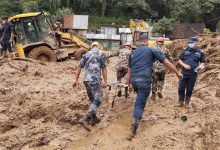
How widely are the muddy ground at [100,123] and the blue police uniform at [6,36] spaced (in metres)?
4.43

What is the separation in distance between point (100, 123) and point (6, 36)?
9.77m

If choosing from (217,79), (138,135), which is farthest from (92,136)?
(217,79)

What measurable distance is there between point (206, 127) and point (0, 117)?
14.7ft

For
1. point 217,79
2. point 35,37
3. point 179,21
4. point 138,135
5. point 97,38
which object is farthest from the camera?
point 179,21

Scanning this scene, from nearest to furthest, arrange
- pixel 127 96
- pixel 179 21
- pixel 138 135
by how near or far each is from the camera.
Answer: pixel 138 135, pixel 127 96, pixel 179 21

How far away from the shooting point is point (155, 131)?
799 centimetres

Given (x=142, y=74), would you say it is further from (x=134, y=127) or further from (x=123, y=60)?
(x=123, y=60)

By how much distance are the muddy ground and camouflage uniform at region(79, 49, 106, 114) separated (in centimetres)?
58

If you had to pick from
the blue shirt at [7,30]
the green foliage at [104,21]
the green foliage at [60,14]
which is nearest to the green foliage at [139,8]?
the green foliage at [60,14]

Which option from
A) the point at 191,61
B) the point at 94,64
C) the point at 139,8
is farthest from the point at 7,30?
the point at 139,8

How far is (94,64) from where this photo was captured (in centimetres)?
884

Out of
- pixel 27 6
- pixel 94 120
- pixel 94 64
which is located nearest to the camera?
pixel 94 64

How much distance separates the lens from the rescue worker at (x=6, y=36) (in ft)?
56.5

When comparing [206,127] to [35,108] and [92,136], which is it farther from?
[35,108]
